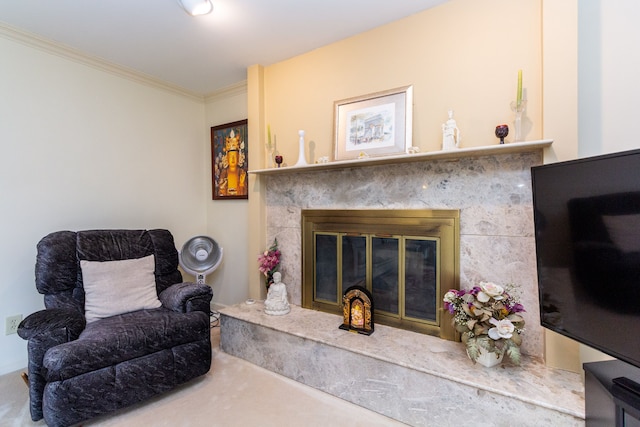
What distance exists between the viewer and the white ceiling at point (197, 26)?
1992 mm

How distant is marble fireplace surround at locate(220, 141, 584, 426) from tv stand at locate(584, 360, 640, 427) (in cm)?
21

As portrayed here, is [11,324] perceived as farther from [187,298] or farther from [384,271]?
[384,271]

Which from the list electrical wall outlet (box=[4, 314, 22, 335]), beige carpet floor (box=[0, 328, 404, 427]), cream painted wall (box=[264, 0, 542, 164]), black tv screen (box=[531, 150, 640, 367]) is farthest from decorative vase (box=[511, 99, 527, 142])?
electrical wall outlet (box=[4, 314, 22, 335])

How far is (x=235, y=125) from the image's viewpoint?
3295 mm

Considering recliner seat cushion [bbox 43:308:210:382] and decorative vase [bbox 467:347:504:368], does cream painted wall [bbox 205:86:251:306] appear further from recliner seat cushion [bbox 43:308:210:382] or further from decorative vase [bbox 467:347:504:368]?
decorative vase [bbox 467:347:504:368]

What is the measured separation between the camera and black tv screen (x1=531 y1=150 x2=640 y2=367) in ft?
3.37

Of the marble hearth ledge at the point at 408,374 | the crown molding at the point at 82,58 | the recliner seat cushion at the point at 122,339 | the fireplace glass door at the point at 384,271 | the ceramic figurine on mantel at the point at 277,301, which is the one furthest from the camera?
the ceramic figurine on mantel at the point at 277,301

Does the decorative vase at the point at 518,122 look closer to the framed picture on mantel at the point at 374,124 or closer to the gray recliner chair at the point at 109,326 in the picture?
the framed picture on mantel at the point at 374,124

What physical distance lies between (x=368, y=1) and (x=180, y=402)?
2.88 m

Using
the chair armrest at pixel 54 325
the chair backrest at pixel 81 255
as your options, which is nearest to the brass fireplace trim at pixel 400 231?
the chair backrest at pixel 81 255

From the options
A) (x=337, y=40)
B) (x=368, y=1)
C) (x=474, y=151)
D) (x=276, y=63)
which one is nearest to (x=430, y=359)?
(x=474, y=151)

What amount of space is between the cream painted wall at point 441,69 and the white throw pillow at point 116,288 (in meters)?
1.67

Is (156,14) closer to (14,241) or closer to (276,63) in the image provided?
(276,63)

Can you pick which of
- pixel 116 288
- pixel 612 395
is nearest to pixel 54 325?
pixel 116 288
